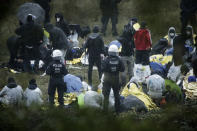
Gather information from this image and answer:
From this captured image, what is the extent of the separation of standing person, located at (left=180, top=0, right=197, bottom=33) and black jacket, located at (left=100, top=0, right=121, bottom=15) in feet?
32.8

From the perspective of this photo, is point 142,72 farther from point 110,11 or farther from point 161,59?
point 110,11

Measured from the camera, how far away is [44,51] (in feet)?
41.3

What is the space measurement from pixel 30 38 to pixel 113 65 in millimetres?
3507

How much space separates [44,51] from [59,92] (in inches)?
137

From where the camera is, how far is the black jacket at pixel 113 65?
365 inches

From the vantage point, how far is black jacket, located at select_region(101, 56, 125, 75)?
9273 millimetres

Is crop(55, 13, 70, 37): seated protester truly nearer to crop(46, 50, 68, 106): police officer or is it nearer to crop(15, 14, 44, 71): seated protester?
crop(15, 14, 44, 71): seated protester

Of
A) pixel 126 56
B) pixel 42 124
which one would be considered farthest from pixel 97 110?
pixel 126 56

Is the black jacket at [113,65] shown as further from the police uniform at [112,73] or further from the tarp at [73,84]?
the tarp at [73,84]

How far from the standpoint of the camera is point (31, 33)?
1167 centimetres

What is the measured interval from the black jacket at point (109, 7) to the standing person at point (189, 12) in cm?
999

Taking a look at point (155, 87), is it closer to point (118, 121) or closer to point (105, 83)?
point (105, 83)

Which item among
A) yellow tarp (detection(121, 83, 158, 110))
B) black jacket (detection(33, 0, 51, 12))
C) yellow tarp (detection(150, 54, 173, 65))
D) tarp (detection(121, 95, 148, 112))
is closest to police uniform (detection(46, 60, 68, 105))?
tarp (detection(121, 95, 148, 112))

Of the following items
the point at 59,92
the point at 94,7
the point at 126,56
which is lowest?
the point at 59,92
